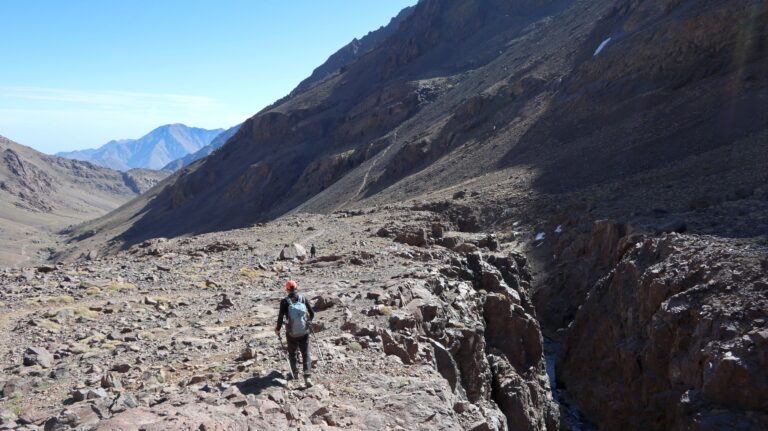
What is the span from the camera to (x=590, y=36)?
2005 inches

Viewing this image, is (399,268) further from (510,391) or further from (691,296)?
(691,296)

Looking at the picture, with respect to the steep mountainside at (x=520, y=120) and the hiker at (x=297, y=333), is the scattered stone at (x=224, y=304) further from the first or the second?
the steep mountainside at (x=520, y=120)

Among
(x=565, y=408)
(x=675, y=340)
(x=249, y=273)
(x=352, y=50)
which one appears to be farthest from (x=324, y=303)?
(x=352, y=50)

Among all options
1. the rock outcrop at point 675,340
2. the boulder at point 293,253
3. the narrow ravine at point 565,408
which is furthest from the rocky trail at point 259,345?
the rock outcrop at point 675,340

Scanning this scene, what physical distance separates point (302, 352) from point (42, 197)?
15349 centimetres

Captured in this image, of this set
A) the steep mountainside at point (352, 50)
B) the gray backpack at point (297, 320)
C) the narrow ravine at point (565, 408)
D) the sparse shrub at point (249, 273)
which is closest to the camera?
the gray backpack at point (297, 320)

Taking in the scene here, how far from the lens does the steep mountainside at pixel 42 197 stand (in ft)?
301

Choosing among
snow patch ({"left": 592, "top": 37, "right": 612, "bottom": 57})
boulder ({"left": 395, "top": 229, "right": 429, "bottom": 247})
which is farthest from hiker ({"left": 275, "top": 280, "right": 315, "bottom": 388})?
snow patch ({"left": 592, "top": 37, "right": 612, "bottom": 57})

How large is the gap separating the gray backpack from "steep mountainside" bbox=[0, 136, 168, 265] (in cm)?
7313

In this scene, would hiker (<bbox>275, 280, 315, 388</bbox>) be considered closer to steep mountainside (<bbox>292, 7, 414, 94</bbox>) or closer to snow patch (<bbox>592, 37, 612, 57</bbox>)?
snow patch (<bbox>592, 37, 612, 57</bbox>)

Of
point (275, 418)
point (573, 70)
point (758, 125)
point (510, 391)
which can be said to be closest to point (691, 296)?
point (510, 391)

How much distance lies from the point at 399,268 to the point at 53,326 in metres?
7.85

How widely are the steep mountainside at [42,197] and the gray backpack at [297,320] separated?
73.1 meters

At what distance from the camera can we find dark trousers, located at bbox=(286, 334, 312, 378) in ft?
25.3
